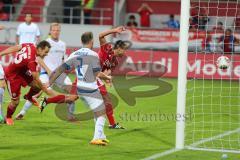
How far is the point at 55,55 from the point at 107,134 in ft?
12.4

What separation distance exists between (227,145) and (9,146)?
398 cm

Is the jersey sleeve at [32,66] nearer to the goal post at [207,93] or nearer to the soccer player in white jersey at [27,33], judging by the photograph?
the goal post at [207,93]

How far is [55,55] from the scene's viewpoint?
16.6 metres

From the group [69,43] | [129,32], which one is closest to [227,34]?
[129,32]

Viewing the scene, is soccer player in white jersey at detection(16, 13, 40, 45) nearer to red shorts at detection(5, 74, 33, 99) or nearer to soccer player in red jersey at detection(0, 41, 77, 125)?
soccer player in red jersey at detection(0, 41, 77, 125)

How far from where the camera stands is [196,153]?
11594mm

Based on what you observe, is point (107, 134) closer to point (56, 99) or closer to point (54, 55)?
point (56, 99)

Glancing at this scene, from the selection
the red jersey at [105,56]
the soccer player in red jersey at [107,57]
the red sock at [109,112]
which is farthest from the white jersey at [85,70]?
the red sock at [109,112]

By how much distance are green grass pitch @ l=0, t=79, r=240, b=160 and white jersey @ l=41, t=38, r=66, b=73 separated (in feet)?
3.97

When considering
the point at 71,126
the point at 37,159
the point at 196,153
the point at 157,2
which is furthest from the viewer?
the point at 157,2

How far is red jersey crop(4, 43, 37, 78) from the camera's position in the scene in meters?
13.7

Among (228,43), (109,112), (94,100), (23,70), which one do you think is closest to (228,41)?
(228,43)

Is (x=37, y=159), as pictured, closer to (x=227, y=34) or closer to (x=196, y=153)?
(x=196, y=153)

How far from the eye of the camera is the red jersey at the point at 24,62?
13.7 meters
